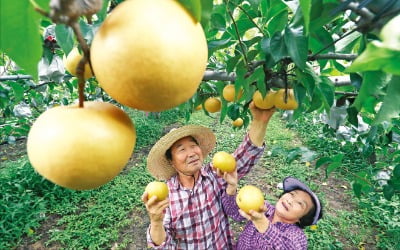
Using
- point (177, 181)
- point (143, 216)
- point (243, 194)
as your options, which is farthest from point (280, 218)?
point (143, 216)

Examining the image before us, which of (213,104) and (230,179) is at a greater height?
(213,104)

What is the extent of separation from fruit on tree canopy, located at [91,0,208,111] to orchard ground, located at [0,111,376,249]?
3589 mm

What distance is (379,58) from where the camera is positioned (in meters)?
0.38

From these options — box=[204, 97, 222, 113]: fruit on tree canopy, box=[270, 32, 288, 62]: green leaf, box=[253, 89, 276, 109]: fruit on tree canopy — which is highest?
box=[270, 32, 288, 62]: green leaf

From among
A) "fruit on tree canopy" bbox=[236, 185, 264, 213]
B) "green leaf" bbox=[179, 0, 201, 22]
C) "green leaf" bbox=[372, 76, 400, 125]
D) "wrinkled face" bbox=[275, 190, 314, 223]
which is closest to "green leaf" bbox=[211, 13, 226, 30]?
"green leaf" bbox=[179, 0, 201, 22]

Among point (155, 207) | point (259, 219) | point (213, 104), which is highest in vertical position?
point (213, 104)

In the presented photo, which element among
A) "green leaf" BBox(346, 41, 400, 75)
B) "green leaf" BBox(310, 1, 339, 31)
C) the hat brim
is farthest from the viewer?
the hat brim

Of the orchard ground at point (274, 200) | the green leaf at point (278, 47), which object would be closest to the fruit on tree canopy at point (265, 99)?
the green leaf at point (278, 47)

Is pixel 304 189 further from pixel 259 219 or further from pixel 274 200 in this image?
pixel 274 200

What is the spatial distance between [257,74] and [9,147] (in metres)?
7.18

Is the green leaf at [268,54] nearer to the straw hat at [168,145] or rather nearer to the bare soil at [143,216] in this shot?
the straw hat at [168,145]

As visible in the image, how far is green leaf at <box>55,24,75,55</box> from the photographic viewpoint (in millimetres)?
825

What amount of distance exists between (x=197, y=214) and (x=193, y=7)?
1.82m

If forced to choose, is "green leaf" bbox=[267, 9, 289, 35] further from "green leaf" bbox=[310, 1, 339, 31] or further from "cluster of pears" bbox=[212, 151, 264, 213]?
"cluster of pears" bbox=[212, 151, 264, 213]
